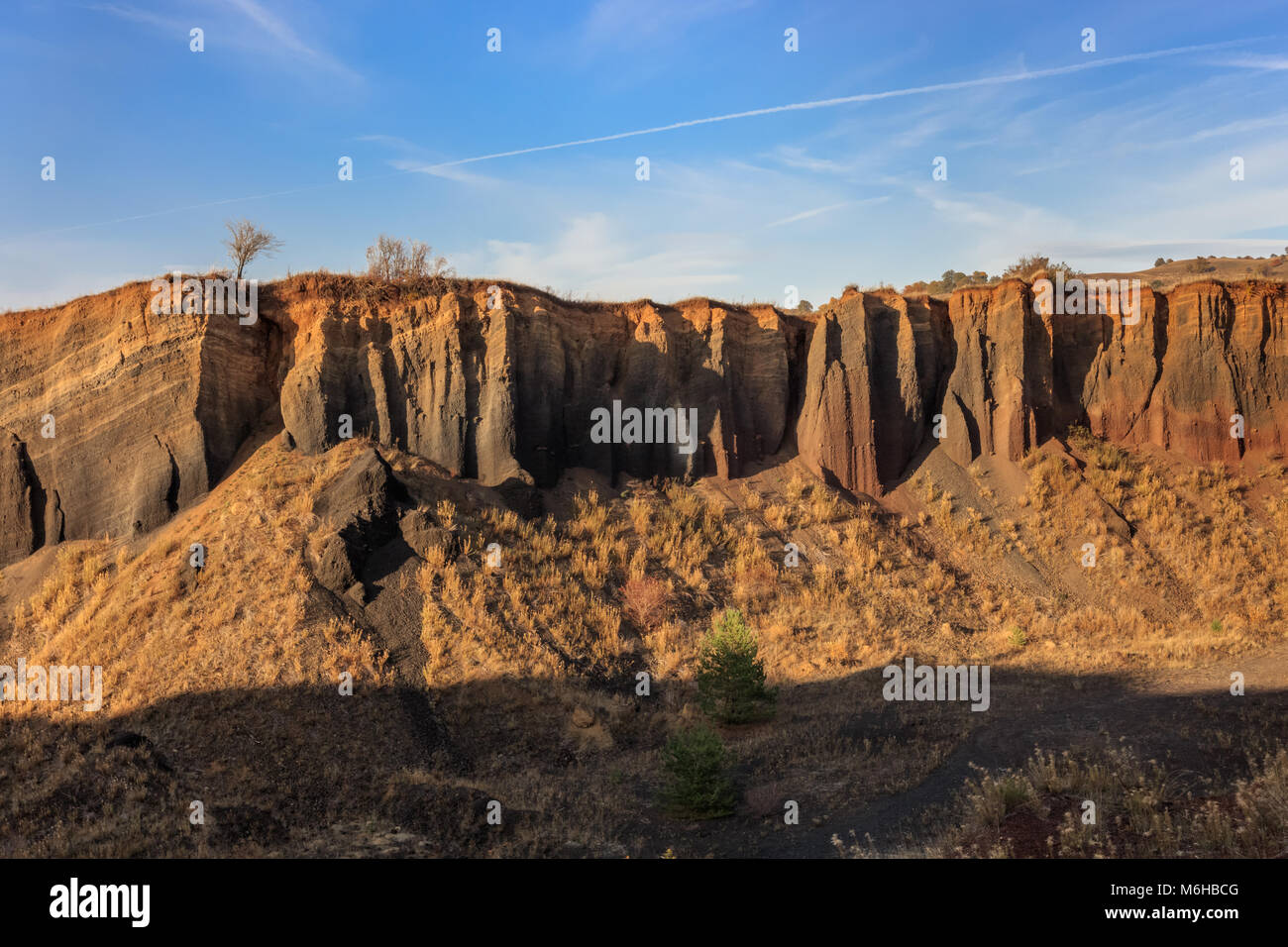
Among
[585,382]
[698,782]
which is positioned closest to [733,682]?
[698,782]

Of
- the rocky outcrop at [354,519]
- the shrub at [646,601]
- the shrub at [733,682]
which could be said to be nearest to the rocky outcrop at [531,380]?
the rocky outcrop at [354,519]

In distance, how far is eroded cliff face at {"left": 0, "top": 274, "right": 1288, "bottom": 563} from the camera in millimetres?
23016

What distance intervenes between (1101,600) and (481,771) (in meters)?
17.1

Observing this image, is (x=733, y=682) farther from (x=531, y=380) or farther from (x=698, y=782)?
(x=531, y=380)

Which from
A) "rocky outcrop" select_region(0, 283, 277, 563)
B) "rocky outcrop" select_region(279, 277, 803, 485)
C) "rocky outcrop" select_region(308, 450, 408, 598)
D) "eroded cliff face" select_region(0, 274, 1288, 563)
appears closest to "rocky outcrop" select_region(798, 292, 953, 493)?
"eroded cliff face" select_region(0, 274, 1288, 563)

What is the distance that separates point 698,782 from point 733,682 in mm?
4097

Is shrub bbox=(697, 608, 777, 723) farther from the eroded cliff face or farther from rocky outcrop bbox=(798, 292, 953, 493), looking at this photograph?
rocky outcrop bbox=(798, 292, 953, 493)

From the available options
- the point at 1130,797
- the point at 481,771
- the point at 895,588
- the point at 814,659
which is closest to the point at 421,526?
the point at 481,771

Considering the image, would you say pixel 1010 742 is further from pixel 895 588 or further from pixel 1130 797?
pixel 895 588

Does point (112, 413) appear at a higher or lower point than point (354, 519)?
higher

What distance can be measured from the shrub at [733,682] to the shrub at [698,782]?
11.5ft

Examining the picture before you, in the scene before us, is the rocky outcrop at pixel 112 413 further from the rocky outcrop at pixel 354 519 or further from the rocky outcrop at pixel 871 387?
the rocky outcrop at pixel 871 387

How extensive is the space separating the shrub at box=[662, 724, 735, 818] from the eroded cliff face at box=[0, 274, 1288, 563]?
12027mm

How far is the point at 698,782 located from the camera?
12.7 metres
